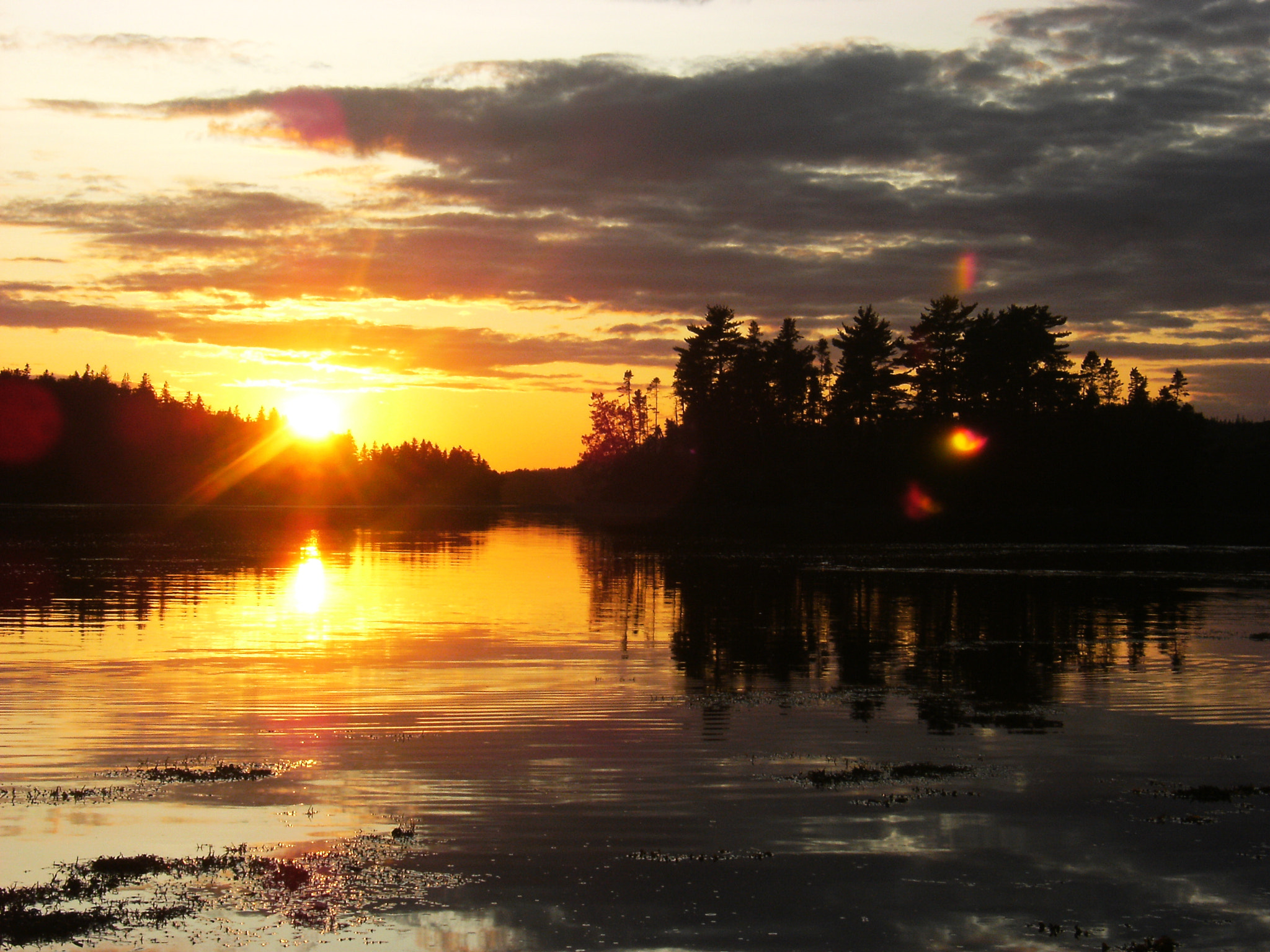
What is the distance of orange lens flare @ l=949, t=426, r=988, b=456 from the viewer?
129 metres

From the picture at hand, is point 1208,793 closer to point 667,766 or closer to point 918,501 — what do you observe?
point 667,766

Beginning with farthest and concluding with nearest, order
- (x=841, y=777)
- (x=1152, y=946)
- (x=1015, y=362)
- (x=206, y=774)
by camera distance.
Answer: (x=1015, y=362) < (x=841, y=777) < (x=206, y=774) < (x=1152, y=946)

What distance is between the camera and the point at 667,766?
50.5 feet

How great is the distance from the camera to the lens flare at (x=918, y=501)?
13138cm

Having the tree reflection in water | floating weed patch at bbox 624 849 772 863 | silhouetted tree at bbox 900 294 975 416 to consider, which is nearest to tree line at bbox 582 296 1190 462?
silhouetted tree at bbox 900 294 975 416

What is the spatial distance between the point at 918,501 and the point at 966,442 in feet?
29.4

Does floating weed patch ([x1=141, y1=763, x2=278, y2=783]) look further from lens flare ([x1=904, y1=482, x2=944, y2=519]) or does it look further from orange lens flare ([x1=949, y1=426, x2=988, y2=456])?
orange lens flare ([x1=949, y1=426, x2=988, y2=456])

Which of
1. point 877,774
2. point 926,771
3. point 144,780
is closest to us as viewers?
point 144,780

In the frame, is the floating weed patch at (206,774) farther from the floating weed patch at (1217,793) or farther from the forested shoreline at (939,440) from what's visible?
the forested shoreline at (939,440)

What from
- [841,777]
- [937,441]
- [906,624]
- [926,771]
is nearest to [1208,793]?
[926,771]

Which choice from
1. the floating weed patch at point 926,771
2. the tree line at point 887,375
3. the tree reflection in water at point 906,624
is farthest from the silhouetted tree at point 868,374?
the floating weed patch at point 926,771

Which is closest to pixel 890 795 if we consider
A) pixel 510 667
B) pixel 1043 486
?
pixel 510 667

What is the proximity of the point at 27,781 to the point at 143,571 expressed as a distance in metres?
37.7

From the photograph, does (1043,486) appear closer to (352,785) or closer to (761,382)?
(761,382)
